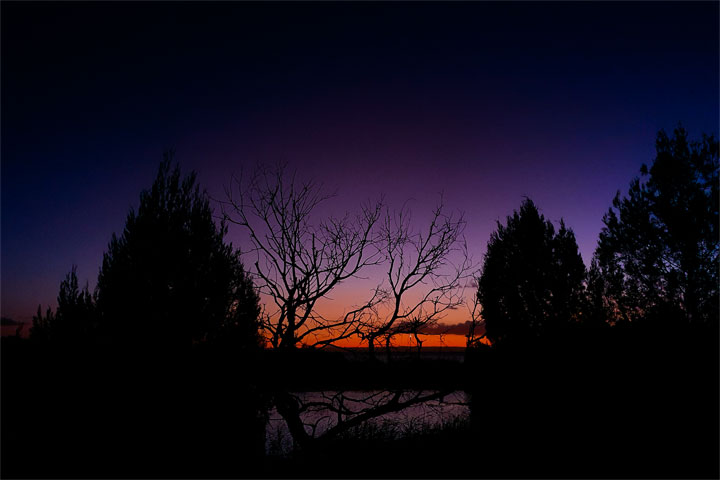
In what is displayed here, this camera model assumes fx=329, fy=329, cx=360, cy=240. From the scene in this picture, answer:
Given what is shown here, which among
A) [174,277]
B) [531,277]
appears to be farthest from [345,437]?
[531,277]

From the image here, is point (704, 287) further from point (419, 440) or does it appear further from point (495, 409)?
point (419, 440)

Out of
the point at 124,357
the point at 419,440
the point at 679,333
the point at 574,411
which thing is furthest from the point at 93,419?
the point at 679,333

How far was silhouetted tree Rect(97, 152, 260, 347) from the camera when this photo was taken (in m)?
9.39

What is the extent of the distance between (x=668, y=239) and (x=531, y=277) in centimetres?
617

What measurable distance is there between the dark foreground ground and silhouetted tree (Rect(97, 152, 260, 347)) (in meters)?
2.64

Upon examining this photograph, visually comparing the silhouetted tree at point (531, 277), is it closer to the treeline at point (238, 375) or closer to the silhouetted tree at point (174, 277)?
the treeline at point (238, 375)

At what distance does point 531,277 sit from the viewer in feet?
61.8

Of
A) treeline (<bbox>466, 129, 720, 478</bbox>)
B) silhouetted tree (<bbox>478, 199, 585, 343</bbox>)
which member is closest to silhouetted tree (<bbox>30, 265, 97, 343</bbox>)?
treeline (<bbox>466, 129, 720, 478</bbox>)

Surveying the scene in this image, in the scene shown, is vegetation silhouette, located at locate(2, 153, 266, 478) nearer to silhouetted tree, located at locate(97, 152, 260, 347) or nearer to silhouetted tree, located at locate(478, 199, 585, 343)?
silhouetted tree, located at locate(97, 152, 260, 347)

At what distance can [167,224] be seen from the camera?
1066 cm

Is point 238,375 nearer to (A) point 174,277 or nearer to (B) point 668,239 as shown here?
(A) point 174,277

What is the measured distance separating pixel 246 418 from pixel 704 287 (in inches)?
692

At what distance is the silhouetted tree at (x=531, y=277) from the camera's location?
17.7 metres

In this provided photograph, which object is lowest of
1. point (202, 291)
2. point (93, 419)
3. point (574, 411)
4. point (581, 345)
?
point (574, 411)
